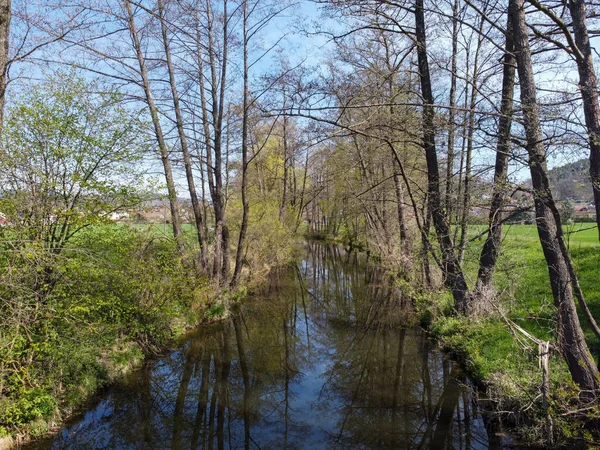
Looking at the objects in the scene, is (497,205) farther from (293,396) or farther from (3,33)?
(3,33)

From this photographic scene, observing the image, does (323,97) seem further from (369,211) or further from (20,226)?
(369,211)

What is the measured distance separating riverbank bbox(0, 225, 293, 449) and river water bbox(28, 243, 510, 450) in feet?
1.24

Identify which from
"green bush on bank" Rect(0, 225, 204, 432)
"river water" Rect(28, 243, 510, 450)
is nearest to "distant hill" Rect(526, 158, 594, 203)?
"river water" Rect(28, 243, 510, 450)

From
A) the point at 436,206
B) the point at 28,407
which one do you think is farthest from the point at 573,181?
the point at 28,407

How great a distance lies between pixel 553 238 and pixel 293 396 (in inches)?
194

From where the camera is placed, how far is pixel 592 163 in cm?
478

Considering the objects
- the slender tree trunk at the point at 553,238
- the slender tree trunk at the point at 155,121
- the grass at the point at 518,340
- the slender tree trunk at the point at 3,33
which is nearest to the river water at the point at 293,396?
the grass at the point at 518,340

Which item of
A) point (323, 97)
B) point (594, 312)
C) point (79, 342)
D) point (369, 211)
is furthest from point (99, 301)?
point (369, 211)

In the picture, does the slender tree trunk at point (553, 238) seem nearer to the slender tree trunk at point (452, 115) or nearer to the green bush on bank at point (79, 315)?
the slender tree trunk at point (452, 115)

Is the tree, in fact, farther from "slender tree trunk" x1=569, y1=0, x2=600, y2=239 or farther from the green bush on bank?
"slender tree trunk" x1=569, y1=0, x2=600, y2=239

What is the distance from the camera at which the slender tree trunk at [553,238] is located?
5.01 meters

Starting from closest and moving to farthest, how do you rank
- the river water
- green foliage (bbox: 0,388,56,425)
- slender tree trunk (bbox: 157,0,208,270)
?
green foliage (bbox: 0,388,56,425) < the river water < slender tree trunk (bbox: 157,0,208,270)

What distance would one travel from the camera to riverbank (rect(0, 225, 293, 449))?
16.6 ft

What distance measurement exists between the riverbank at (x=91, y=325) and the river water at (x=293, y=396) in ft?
1.24
